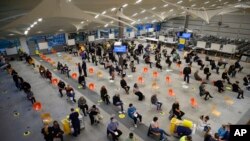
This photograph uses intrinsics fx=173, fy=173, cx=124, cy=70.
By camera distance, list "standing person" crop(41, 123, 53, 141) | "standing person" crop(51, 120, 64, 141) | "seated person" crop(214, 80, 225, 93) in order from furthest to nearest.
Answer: "seated person" crop(214, 80, 225, 93)
"standing person" crop(51, 120, 64, 141)
"standing person" crop(41, 123, 53, 141)

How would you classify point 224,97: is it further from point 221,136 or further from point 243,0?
point 243,0

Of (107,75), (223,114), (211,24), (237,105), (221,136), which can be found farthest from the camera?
(211,24)

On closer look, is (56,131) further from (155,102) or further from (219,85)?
(219,85)

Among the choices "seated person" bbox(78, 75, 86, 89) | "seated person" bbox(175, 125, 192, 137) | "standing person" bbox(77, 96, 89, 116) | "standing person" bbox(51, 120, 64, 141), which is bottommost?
"seated person" bbox(175, 125, 192, 137)

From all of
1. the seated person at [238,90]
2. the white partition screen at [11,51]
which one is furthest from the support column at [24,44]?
the seated person at [238,90]

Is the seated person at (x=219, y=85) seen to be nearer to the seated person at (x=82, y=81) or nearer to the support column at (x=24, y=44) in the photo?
the seated person at (x=82, y=81)

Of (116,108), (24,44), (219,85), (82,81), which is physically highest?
(24,44)

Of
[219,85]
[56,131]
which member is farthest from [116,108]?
[219,85]

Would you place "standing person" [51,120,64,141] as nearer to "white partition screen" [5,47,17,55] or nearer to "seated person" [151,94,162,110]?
"seated person" [151,94,162,110]

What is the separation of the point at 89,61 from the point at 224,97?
1176 cm

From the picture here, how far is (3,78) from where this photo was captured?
44.9 feet

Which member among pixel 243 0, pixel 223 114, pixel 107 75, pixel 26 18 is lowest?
pixel 223 114

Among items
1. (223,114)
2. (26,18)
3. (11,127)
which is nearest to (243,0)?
(223,114)

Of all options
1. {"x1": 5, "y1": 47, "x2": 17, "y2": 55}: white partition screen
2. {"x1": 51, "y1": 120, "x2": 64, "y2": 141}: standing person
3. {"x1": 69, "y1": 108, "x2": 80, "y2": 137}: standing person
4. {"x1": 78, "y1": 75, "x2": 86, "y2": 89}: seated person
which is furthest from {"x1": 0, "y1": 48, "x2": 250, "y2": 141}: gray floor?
{"x1": 5, "y1": 47, "x2": 17, "y2": 55}: white partition screen
